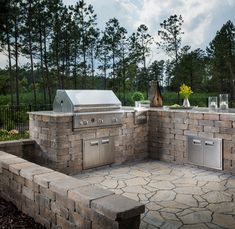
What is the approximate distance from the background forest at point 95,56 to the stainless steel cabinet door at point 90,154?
544 inches

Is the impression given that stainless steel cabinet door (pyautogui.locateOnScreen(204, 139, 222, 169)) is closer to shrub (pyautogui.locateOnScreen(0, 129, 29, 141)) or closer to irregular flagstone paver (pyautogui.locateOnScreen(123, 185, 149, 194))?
irregular flagstone paver (pyautogui.locateOnScreen(123, 185, 149, 194))

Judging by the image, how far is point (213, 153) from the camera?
16.6 ft

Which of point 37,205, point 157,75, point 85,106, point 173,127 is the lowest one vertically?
point 37,205

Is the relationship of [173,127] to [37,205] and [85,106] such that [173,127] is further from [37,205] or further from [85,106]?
[37,205]

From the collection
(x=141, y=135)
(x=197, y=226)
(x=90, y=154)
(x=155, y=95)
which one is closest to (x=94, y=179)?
(x=90, y=154)

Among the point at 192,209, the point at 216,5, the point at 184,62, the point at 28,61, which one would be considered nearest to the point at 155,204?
the point at 192,209

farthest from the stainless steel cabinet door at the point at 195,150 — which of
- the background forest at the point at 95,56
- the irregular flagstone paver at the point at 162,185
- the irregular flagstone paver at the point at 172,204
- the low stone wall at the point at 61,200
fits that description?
the background forest at the point at 95,56

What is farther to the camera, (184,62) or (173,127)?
(184,62)

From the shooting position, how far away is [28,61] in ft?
62.6

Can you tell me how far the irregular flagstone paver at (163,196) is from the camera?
12.6ft

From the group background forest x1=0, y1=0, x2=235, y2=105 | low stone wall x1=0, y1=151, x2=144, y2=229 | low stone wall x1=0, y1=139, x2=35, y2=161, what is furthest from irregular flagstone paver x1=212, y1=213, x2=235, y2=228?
background forest x1=0, y1=0, x2=235, y2=105

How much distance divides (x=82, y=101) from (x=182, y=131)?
Answer: 72.5 inches

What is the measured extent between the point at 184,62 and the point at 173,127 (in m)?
17.1

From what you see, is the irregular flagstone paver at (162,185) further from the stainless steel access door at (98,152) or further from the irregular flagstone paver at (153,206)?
the stainless steel access door at (98,152)
